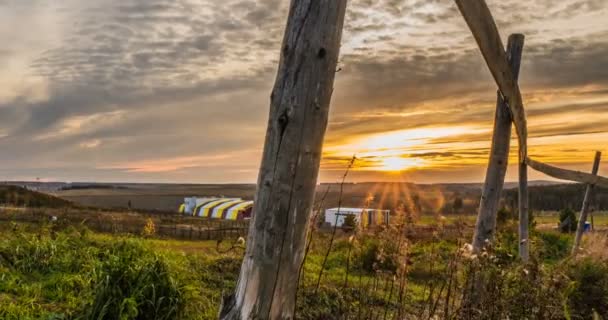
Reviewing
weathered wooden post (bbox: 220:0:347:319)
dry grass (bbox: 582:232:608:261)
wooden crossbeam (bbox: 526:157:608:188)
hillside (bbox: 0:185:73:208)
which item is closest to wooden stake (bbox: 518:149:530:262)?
wooden crossbeam (bbox: 526:157:608:188)

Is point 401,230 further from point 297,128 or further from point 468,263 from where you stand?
point 297,128

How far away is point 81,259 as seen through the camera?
5.46 m

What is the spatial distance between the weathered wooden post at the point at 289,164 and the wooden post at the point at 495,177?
360 cm

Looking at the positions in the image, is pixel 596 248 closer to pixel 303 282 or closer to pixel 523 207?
pixel 523 207

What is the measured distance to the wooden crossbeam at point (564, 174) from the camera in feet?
22.2

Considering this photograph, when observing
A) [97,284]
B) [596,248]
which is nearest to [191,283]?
[97,284]

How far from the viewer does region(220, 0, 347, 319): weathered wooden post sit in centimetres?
211

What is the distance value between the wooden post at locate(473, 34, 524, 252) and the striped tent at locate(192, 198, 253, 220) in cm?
3012

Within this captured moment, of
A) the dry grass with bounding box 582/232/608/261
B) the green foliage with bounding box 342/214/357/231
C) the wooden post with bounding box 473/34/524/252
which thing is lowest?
the dry grass with bounding box 582/232/608/261

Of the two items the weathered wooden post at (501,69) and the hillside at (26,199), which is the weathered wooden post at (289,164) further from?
the hillside at (26,199)

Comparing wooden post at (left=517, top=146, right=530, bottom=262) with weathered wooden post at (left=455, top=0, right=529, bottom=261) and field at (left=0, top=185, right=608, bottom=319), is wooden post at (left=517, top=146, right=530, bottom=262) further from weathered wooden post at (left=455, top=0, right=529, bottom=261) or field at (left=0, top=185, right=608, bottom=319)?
field at (left=0, top=185, right=608, bottom=319)

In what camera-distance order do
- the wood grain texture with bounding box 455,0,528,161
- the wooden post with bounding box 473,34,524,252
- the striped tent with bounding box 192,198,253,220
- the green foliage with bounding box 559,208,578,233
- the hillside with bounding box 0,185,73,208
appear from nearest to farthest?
the wood grain texture with bounding box 455,0,528,161 < the wooden post with bounding box 473,34,524,252 < the green foliage with bounding box 559,208,578,233 < the hillside with bounding box 0,185,73,208 < the striped tent with bounding box 192,198,253,220

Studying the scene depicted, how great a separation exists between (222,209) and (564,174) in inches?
1347

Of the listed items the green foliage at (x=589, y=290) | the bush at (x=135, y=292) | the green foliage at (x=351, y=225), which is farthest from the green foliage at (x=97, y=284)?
the green foliage at (x=589, y=290)
